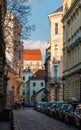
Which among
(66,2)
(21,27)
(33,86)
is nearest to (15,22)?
(21,27)

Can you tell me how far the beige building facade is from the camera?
64.1 metres

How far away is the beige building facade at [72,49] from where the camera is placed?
6412cm

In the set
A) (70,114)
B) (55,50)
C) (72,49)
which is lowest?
(70,114)

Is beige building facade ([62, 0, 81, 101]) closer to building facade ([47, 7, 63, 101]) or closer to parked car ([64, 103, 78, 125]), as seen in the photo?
building facade ([47, 7, 63, 101])

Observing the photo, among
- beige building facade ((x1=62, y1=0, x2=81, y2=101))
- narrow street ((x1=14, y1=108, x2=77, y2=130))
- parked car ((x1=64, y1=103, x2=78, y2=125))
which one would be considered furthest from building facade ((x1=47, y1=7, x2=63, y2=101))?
parked car ((x1=64, y1=103, x2=78, y2=125))

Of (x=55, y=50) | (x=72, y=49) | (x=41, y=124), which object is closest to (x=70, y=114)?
(x=41, y=124)

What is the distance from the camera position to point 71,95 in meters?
69.4

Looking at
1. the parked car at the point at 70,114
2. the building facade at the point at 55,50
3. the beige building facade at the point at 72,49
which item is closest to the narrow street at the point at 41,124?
the parked car at the point at 70,114

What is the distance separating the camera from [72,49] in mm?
70500

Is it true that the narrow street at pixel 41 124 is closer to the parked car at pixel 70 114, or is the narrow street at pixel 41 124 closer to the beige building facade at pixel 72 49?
the parked car at pixel 70 114

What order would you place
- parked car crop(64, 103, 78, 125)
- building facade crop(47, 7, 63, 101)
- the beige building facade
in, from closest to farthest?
parked car crop(64, 103, 78, 125) < the beige building facade < building facade crop(47, 7, 63, 101)

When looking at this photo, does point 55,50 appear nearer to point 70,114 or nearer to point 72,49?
point 72,49

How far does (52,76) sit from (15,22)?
58.2 metres

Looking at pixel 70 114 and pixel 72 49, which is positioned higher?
pixel 72 49
